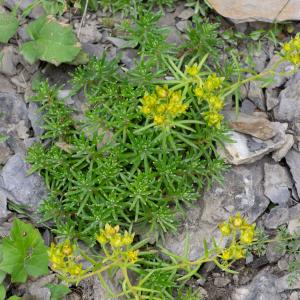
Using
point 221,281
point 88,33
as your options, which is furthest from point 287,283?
point 88,33

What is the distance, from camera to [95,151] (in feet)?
14.3

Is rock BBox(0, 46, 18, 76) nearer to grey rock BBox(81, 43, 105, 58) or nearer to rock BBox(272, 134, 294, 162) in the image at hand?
grey rock BBox(81, 43, 105, 58)

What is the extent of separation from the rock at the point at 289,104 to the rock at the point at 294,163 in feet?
1.00

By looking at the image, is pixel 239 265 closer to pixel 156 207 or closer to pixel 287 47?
pixel 156 207

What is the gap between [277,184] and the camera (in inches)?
181

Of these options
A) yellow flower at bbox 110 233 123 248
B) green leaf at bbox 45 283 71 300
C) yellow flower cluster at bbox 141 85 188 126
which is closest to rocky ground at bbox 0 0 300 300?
green leaf at bbox 45 283 71 300

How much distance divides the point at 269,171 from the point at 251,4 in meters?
1.54

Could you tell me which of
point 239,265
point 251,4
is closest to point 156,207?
point 239,265

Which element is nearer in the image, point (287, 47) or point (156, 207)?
point (287, 47)

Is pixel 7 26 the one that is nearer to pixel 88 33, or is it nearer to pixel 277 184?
pixel 88 33

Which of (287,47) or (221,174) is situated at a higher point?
(287,47)

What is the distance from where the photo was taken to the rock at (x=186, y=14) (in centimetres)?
508

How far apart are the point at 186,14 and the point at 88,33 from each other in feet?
3.03

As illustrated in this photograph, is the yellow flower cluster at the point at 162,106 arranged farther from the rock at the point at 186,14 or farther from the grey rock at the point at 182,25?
the rock at the point at 186,14
